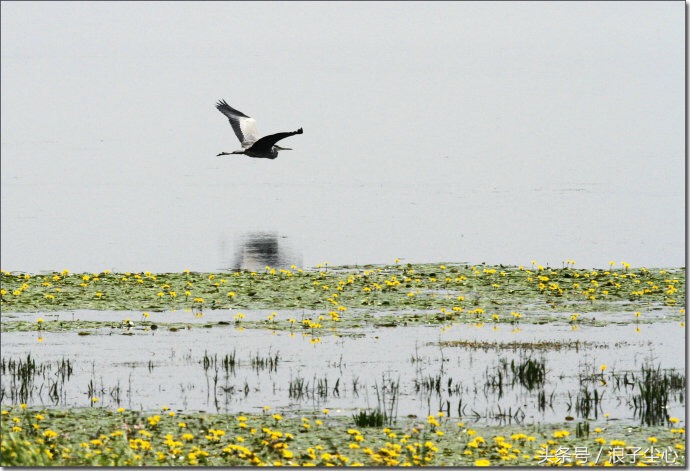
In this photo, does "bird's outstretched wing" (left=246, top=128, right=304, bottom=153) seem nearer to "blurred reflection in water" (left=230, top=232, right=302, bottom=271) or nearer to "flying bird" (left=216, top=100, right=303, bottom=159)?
"flying bird" (left=216, top=100, right=303, bottom=159)

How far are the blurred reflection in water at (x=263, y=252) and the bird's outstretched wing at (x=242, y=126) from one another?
2228 mm

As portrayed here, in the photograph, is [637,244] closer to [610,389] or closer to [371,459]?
[610,389]

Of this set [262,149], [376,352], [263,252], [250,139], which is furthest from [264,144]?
[376,352]

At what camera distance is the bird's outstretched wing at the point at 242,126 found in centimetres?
3030

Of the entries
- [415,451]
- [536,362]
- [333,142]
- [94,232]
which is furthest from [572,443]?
[333,142]

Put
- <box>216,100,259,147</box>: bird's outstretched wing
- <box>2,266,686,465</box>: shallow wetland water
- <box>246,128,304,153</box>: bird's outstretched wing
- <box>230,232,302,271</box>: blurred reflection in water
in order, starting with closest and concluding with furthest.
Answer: <box>2,266,686,465</box>: shallow wetland water, <box>230,232,302,271</box>: blurred reflection in water, <box>246,128,304,153</box>: bird's outstretched wing, <box>216,100,259,147</box>: bird's outstretched wing

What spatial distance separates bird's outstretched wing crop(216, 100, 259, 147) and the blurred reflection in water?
223 cm

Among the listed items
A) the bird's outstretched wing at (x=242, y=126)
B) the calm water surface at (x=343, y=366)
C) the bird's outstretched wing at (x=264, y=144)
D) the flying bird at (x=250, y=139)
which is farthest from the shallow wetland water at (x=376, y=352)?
the bird's outstretched wing at (x=242, y=126)

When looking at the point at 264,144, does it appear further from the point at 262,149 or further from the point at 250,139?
the point at 250,139

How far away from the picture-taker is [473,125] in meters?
79.6

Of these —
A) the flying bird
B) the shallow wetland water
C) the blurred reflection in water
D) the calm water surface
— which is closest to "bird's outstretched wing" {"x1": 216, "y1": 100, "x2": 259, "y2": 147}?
the flying bird

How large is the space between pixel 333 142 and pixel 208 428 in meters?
55.3

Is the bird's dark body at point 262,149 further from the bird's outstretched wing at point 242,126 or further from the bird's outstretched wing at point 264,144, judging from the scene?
the bird's outstretched wing at point 242,126

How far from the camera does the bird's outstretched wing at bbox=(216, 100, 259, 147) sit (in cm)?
3030
